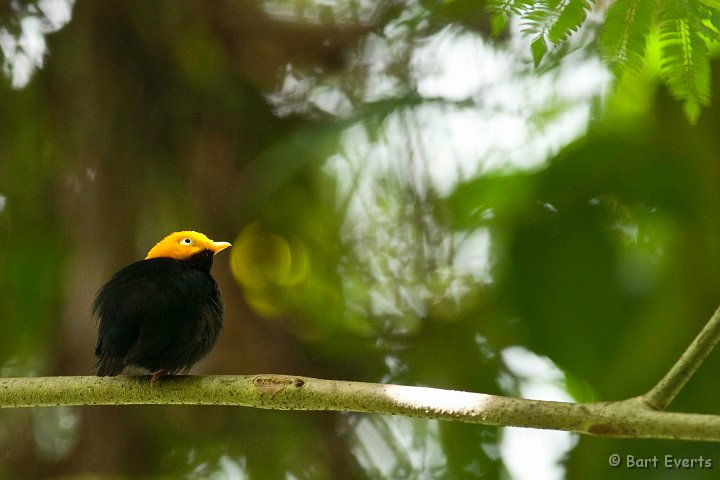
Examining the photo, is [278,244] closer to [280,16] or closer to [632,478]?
[280,16]

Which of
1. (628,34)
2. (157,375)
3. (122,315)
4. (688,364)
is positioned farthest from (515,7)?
(122,315)

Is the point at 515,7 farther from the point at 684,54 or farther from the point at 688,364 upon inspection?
the point at 688,364

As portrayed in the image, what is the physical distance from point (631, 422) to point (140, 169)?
4217mm

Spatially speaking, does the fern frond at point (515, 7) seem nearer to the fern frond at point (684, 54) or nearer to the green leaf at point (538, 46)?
the green leaf at point (538, 46)

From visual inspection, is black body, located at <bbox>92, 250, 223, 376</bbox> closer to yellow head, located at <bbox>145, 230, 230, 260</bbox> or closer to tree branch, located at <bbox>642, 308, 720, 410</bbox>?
yellow head, located at <bbox>145, 230, 230, 260</bbox>

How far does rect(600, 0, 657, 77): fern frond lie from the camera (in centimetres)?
284

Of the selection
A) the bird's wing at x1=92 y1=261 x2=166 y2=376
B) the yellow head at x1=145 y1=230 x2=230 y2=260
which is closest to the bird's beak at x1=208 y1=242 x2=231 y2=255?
the yellow head at x1=145 y1=230 x2=230 y2=260

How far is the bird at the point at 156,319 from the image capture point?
3.70 m

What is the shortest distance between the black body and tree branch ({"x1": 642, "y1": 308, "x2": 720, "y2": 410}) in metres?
1.91

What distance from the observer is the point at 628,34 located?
9.37 feet

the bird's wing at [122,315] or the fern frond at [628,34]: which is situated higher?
the fern frond at [628,34]

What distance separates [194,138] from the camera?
605 centimetres

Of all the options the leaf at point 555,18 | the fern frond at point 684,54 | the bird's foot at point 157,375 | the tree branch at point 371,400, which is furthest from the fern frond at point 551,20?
the bird's foot at point 157,375

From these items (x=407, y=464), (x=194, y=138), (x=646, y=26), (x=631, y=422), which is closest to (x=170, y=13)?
(x=194, y=138)
